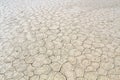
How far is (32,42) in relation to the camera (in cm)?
225

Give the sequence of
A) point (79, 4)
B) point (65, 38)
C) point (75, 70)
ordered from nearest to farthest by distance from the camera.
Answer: point (75, 70) → point (65, 38) → point (79, 4)

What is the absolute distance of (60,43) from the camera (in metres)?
2.19

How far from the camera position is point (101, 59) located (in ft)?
6.01

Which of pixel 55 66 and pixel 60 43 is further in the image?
pixel 60 43

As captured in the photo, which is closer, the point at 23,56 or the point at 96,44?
the point at 23,56

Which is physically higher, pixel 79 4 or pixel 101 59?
pixel 79 4

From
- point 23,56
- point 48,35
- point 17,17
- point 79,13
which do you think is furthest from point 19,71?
point 79,13

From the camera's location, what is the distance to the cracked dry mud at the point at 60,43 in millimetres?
1683

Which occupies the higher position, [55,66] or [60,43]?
[60,43]

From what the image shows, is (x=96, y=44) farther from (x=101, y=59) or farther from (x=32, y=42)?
(x=32, y=42)

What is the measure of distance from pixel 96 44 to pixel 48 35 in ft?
2.90

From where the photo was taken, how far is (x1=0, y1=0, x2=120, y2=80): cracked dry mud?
1.68 m

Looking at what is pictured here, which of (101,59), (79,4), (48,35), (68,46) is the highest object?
(79,4)

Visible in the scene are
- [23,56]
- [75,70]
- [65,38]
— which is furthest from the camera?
[65,38]
